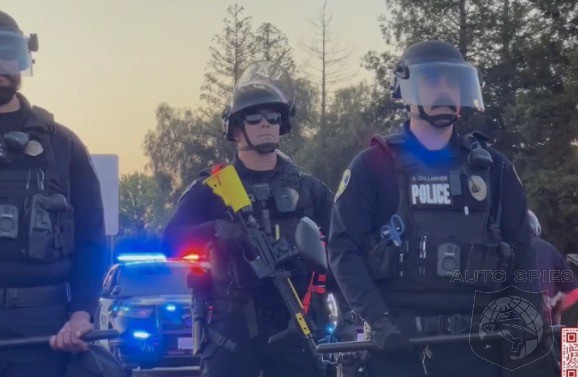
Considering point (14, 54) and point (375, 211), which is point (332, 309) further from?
point (14, 54)

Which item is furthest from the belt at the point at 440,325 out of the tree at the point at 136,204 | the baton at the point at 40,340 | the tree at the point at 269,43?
the tree at the point at 136,204

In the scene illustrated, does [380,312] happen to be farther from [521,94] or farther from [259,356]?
[521,94]

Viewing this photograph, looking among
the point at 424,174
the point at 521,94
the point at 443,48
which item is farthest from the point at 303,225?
the point at 521,94

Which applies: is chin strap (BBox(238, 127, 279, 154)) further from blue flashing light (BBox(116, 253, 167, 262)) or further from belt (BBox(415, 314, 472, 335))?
blue flashing light (BBox(116, 253, 167, 262))

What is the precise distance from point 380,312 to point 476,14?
4057 cm

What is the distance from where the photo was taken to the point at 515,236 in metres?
4.70

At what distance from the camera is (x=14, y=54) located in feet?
15.5

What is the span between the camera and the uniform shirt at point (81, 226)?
4.67m

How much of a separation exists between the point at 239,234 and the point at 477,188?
5.25 ft

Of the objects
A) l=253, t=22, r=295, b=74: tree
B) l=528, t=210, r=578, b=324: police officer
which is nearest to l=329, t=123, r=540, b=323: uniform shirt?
l=528, t=210, r=578, b=324: police officer

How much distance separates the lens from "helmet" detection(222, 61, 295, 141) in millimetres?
6387

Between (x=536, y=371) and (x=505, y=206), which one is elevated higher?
(x=505, y=206)

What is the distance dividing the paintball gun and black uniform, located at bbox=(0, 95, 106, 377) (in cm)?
117

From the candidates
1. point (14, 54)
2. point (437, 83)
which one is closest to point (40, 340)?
point (14, 54)
